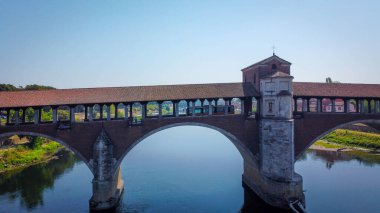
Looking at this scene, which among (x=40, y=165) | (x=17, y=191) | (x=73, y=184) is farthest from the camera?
(x=40, y=165)

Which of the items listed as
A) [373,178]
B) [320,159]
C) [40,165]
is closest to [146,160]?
[40,165]

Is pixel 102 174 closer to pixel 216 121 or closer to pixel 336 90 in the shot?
pixel 216 121

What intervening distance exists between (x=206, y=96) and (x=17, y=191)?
67.0 ft

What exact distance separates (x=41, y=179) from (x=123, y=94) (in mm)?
15730

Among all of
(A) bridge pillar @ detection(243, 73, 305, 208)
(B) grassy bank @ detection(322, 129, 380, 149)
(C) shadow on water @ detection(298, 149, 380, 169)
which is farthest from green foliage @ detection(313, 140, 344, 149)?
(A) bridge pillar @ detection(243, 73, 305, 208)

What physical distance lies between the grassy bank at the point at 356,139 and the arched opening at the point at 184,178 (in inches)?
799

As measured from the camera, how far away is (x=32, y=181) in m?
29.3

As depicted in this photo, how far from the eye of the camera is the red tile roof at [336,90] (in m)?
23.9

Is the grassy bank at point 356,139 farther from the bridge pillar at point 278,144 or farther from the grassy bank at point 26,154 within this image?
the grassy bank at point 26,154

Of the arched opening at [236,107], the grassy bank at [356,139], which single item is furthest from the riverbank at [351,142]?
the arched opening at [236,107]

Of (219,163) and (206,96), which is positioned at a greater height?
(206,96)

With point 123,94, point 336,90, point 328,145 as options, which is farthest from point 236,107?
point 123,94

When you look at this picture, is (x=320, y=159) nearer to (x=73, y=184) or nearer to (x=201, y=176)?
(x=201, y=176)

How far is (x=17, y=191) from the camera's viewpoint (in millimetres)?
26125
